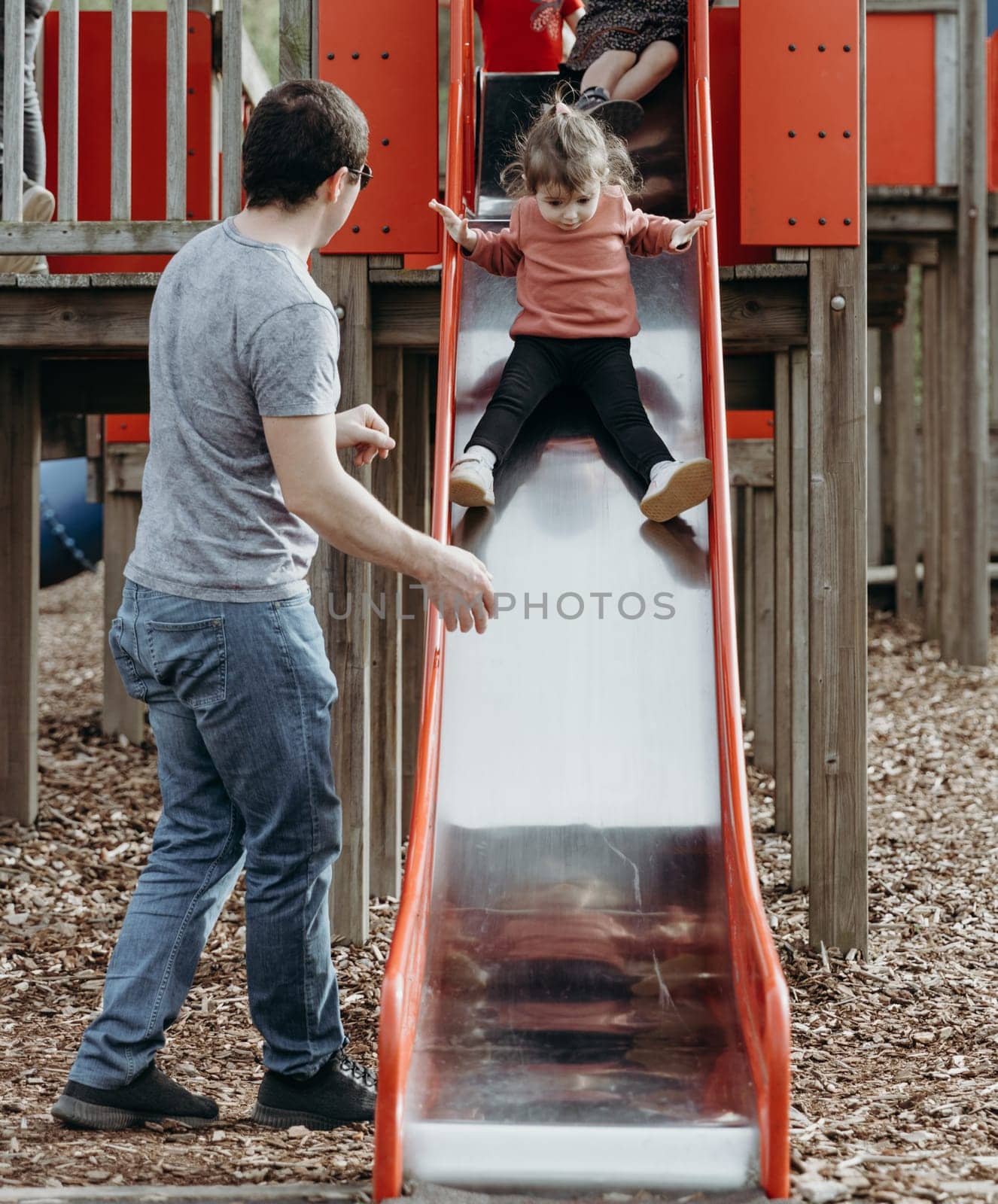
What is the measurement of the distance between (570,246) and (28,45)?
94.6 inches

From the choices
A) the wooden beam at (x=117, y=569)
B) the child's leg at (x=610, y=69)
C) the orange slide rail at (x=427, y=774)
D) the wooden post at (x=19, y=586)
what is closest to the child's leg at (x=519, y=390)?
the orange slide rail at (x=427, y=774)

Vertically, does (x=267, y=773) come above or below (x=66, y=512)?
below

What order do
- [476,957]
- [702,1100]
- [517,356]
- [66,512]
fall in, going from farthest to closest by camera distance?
[66,512], [517,356], [476,957], [702,1100]

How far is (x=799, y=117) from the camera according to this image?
13.8 ft

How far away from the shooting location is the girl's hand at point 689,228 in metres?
4.02

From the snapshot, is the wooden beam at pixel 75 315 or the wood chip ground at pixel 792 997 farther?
the wooden beam at pixel 75 315

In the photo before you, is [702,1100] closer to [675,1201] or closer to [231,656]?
[675,1201]

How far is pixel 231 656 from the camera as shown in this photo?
2.63m

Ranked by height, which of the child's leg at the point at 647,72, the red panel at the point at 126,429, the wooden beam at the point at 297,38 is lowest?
the red panel at the point at 126,429

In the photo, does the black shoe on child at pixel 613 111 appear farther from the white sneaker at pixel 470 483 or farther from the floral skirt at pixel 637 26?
the white sneaker at pixel 470 483

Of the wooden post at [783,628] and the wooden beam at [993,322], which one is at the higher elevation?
the wooden beam at [993,322]

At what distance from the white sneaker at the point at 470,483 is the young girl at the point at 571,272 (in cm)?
12

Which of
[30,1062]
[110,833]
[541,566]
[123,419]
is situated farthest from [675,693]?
[123,419]

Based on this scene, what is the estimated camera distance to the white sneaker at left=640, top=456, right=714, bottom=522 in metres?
3.53
